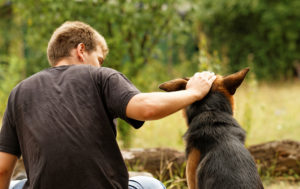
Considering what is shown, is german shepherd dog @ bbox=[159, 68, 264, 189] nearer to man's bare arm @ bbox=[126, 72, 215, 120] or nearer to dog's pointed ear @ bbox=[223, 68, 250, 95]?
dog's pointed ear @ bbox=[223, 68, 250, 95]

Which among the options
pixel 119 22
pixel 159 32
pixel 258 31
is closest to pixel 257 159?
pixel 159 32

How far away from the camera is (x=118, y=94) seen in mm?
2152

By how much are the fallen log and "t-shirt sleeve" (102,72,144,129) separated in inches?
105

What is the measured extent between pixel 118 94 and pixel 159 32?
4.38 meters

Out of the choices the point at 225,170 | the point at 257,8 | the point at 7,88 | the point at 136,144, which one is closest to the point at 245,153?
the point at 225,170

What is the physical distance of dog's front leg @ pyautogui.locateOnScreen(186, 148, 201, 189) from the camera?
2.93m

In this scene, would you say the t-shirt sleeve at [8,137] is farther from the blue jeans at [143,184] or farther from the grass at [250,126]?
the grass at [250,126]

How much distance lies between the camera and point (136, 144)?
24.6 feet

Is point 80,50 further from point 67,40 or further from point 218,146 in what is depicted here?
point 218,146

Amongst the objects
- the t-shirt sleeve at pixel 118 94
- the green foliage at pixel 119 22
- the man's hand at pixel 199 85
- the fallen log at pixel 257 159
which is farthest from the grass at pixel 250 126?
the t-shirt sleeve at pixel 118 94

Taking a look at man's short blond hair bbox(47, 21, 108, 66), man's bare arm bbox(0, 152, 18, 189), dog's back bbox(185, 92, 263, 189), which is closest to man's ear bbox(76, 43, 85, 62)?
man's short blond hair bbox(47, 21, 108, 66)

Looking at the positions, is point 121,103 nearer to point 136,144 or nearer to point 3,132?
point 3,132

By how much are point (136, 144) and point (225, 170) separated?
497cm

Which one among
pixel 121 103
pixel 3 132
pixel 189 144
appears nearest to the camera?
pixel 121 103
